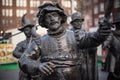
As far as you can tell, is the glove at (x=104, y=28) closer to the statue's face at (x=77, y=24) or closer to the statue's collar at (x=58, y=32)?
the statue's collar at (x=58, y=32)

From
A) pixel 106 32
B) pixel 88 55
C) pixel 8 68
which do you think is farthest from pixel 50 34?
pixel 8 68

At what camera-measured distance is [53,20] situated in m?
4.79

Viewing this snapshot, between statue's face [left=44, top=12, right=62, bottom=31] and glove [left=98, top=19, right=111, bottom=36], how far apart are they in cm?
69

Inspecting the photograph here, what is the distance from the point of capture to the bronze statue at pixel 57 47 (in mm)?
4719

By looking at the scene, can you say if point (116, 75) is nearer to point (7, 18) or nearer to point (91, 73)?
point (91, 73)

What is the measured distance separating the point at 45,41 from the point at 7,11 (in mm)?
117035

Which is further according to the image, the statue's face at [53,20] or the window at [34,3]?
the window at [34,3]

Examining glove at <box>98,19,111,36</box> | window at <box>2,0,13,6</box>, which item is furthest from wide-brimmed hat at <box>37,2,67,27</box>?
window at <box>2,0,13,6</box>

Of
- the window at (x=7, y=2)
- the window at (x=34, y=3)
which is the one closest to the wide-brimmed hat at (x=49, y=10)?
the window at (x=34, y=3)

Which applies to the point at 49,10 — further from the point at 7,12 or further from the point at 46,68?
the point at 7,12

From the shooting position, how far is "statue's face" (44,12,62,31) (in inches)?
188

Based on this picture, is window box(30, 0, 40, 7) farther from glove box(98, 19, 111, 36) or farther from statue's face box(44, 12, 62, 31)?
glove box(98, 19, 111, 36)

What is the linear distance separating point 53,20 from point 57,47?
33cm

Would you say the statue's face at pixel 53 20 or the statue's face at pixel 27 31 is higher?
the statue's face at pixel 53 20
